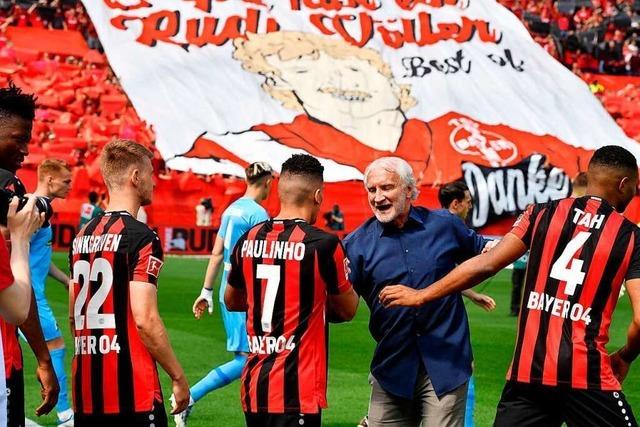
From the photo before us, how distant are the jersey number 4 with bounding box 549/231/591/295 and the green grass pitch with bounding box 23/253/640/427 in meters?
4.00

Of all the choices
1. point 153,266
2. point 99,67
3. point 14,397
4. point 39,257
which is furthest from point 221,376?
point 99,67

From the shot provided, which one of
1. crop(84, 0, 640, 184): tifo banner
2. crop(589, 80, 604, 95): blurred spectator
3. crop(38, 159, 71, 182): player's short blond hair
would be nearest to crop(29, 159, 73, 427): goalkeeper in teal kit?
crop(38, 159, 71, 182): player's short blond hair

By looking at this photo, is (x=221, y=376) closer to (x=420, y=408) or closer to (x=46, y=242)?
(x=46, y=242)

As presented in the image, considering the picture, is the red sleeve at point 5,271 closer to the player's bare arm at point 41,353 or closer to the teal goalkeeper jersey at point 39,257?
the player's bare arm at point 41,353

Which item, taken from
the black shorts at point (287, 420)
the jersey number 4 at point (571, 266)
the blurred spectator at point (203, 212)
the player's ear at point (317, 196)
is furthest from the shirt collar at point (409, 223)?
the blurred spectator at point (203, 212)

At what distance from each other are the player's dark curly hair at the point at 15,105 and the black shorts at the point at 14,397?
46.9 inches

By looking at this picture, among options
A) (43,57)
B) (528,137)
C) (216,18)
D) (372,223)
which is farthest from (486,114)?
(372,223)

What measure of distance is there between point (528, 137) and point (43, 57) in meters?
14.2

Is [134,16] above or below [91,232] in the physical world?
above

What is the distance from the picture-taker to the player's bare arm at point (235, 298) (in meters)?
5.78

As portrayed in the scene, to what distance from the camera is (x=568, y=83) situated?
35.0 metres

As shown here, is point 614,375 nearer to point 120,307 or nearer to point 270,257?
point 270,257

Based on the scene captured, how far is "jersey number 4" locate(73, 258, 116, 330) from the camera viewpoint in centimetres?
533

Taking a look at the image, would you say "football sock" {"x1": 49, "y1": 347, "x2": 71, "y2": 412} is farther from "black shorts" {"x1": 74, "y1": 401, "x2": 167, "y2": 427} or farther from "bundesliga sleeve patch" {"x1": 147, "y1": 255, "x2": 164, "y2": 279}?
"bundesliga sleeve patch" {"x1": 147, "y1": 255, "x2": 164, "y2": 279}
